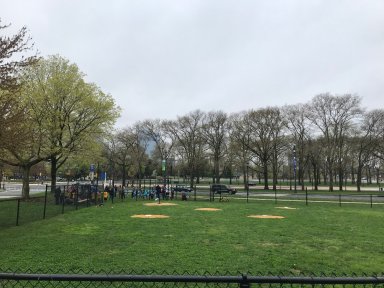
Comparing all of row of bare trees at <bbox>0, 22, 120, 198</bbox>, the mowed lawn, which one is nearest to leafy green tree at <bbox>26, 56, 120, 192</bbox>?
row of bare trees at <bbox>0, 22, 120, 198</bbox>

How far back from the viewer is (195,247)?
486 inches

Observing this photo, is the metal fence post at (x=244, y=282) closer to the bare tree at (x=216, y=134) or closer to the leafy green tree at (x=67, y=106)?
the leafy green tree at (x=67, y=106)

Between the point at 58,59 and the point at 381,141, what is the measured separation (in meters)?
52.6

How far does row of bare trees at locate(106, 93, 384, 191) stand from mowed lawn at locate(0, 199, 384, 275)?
130ft

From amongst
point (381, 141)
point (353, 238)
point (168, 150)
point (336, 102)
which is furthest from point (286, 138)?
point (353, 238)

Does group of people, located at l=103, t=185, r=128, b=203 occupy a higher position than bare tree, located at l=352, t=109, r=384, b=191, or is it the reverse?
bare tree, located at l=352, t=109, r=384, b=191

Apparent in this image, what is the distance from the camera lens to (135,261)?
34.0 feet

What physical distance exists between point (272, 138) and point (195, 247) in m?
57.8

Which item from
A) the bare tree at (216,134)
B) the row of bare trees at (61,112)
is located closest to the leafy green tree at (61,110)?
the row of bare trees at (61,112)

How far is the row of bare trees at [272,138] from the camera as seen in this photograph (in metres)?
61.7

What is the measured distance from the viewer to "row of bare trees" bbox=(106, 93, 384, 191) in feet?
202

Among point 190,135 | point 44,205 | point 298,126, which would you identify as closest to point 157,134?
point 190,135

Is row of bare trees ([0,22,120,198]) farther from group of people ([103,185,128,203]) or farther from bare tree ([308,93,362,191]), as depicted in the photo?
bare tree ([308,93,362,191])

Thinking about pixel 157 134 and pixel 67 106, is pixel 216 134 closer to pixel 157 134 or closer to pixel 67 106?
pixel 157 134
